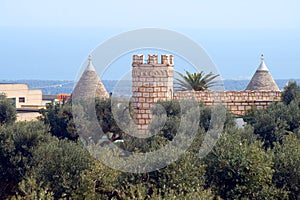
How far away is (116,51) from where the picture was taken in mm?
25594

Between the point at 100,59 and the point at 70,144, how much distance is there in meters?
3.80

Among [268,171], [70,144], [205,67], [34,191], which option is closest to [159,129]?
[205,67]

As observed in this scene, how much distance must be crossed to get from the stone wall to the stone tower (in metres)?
0.93

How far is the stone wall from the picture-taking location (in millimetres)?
31672

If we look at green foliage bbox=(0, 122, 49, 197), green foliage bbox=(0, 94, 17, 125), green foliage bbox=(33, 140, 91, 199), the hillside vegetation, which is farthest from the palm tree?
green foliage bbox=(33, 140, 91, 199)

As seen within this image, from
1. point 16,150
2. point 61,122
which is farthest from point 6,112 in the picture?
point 16,150

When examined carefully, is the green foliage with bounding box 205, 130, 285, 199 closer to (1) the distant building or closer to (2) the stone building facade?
(2) the stone building facade

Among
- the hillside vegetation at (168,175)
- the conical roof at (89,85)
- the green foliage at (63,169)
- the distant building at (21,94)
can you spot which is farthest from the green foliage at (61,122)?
the distant building at (21,94)

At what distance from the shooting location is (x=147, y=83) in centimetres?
3072

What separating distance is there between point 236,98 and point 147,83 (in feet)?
11.5

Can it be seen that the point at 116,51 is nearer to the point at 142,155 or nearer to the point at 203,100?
the point at 142,155

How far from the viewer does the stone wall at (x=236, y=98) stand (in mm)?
31672

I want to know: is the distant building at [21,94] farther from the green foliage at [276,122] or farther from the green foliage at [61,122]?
the green foliage at [276,122]

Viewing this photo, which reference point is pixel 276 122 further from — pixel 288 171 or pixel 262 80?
pixel 288 171
